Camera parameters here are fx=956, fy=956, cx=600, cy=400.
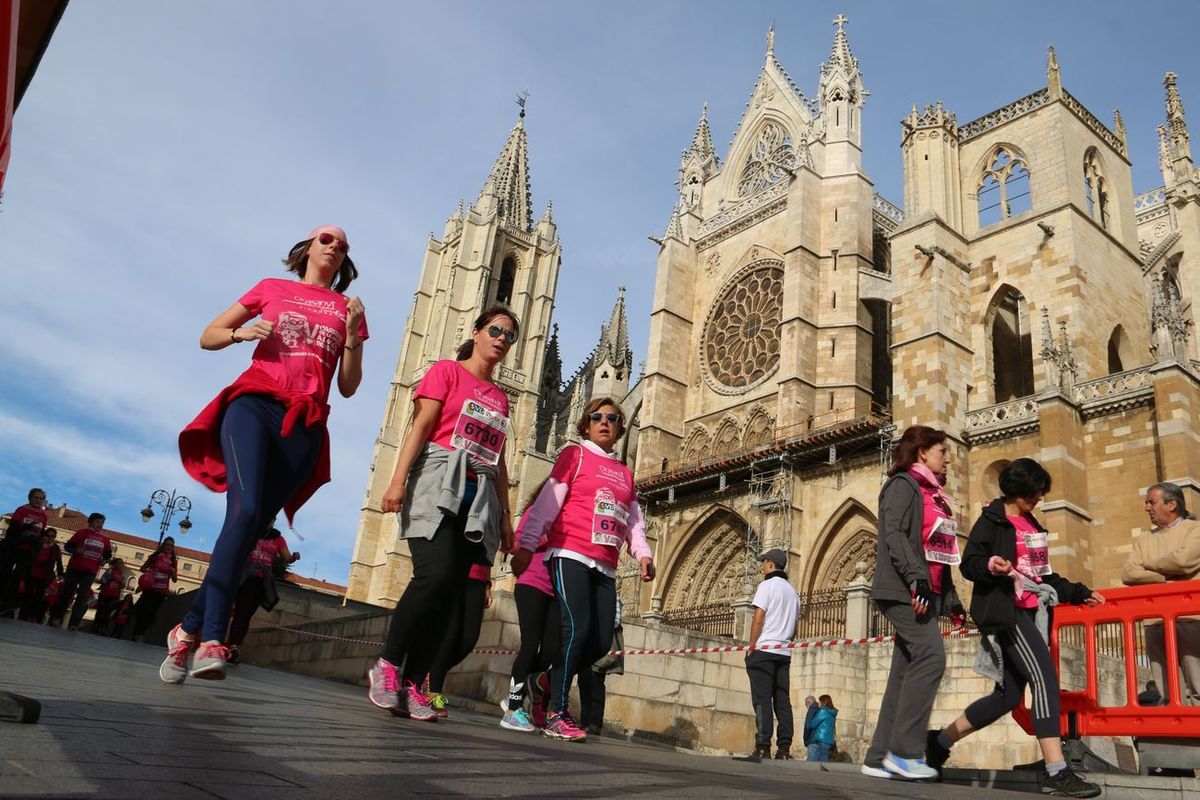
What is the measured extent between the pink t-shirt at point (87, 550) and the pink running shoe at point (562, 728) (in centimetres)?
823

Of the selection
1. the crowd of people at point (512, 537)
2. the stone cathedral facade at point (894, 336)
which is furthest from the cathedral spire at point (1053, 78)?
the crowd of people at point (512, 537)

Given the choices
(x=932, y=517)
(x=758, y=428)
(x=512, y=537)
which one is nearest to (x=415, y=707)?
(x=512, y=537)

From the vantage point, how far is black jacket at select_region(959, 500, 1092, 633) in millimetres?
4305

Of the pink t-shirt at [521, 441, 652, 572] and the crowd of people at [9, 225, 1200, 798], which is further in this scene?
the pink t-shirt at [521, 441, 652, 572]

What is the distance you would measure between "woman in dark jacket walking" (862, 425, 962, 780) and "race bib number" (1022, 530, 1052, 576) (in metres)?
0.41

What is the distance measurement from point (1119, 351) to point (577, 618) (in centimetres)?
1879

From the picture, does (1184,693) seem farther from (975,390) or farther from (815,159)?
(815,159)

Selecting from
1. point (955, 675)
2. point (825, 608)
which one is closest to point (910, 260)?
point (825, 608)

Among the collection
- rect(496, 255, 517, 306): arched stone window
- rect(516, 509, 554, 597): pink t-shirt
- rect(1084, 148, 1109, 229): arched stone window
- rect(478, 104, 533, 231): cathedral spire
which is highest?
rect(478, 104, 533, 231): cathedral spire

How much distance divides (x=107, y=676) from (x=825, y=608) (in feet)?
48.1

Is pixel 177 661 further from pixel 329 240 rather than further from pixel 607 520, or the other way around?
pixel 607 520

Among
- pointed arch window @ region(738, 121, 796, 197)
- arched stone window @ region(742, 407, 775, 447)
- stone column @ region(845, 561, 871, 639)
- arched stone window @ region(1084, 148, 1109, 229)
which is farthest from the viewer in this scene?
pointed arch window @ region(738, 121, 796, 197)

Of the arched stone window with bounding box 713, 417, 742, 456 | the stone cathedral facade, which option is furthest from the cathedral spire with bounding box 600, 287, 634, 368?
the arched stone window with bounding box 713, 417, 742, 456

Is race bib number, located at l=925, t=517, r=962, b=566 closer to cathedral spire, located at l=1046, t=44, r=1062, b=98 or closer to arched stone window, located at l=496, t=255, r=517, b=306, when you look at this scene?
cathedral spire, located at l=1046, t=44, r=1062, b=98
